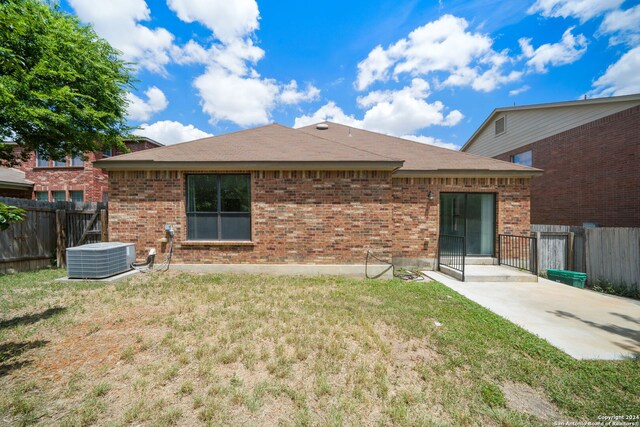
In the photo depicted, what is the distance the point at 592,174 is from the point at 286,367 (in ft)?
50.4

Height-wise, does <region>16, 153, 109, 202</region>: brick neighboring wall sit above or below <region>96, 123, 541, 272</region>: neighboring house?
above

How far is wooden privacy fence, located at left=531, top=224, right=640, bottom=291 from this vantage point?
630cm

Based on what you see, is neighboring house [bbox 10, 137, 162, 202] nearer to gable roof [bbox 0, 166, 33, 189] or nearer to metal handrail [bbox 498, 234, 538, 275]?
gable roof [bbox 0, 166, 33, 189]

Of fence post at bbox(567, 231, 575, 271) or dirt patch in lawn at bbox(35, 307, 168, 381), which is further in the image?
fence post at bbox(567, 231, 575, 271)

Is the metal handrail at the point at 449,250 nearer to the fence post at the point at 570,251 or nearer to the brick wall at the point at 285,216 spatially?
the brick wall at the point at 285,216

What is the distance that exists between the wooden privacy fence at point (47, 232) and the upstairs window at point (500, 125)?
2007cm

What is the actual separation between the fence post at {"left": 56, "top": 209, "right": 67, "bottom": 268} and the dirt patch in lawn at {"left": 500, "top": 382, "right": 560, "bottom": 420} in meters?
11.7

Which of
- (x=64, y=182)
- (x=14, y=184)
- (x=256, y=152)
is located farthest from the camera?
(x=64, y=182)

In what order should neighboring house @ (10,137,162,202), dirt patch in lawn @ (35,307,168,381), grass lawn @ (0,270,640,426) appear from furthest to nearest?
neighboring house @ (10,137,162,202) < dirt patch in lawn @ (35,307,168,381) < grass lawn @ (0,270,640,426)

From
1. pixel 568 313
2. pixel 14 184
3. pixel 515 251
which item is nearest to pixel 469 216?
pixel 515 251

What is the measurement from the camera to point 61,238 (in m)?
8.20

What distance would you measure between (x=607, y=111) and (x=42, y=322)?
19167 mm

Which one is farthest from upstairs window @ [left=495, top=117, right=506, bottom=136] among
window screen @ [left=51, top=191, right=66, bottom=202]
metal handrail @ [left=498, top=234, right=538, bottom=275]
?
window screen @ [left=51, top=191, right=66, bottom=202]

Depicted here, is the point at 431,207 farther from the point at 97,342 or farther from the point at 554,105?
the point at 554,105
